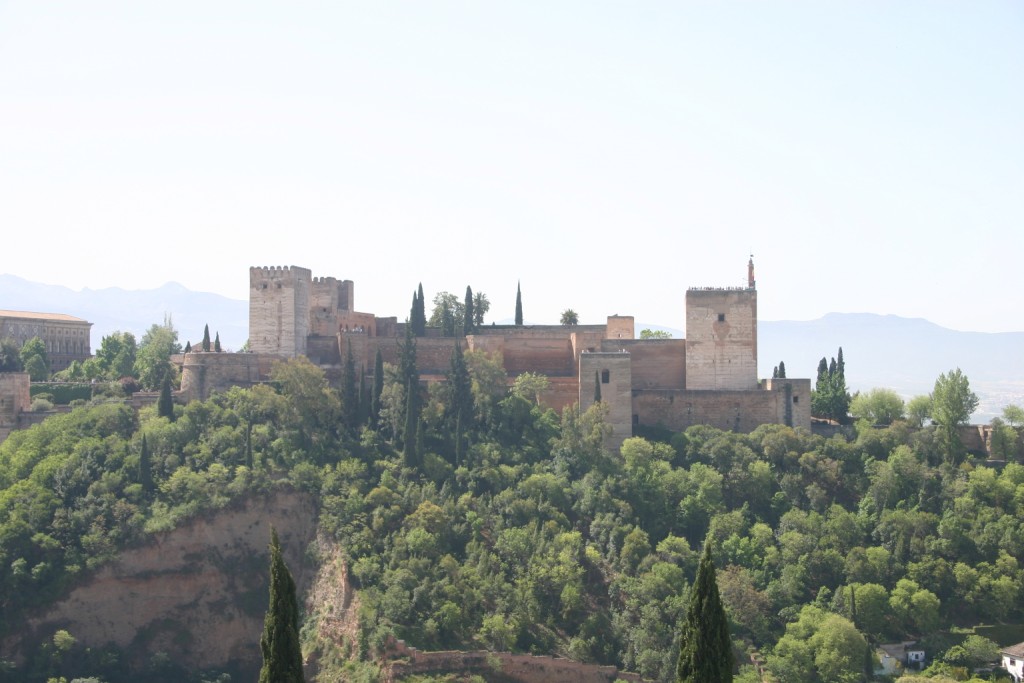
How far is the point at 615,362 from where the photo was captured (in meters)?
51.7

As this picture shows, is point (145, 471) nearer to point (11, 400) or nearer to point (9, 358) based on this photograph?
point (11, 400)

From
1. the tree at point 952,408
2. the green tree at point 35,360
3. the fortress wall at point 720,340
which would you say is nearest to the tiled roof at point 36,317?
the green tree at point 35,360

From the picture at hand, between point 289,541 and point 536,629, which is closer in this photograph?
point 536,629

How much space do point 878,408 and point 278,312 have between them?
24.9 metres

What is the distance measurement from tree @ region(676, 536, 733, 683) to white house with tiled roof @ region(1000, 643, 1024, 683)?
693 inches

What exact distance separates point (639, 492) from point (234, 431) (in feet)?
48.2

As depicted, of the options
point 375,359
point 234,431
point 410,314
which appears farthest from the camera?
point 410,314

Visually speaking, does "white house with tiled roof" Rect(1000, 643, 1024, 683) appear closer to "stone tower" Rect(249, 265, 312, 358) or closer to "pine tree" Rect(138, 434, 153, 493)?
"pine tree" Rect(138, 434, 153, 493)

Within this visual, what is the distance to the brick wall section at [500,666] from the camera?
1545 inches

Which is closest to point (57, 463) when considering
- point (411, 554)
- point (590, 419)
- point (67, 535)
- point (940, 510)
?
point (67, 535)

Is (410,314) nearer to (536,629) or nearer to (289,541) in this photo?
(289,541)

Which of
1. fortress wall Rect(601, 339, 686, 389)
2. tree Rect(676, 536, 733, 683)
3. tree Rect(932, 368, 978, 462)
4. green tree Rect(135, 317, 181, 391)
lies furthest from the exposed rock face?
tree Rect(932, 368, 978, 462)

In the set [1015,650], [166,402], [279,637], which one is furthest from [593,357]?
[279,637]

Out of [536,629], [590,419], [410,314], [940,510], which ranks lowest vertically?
[536,629]
